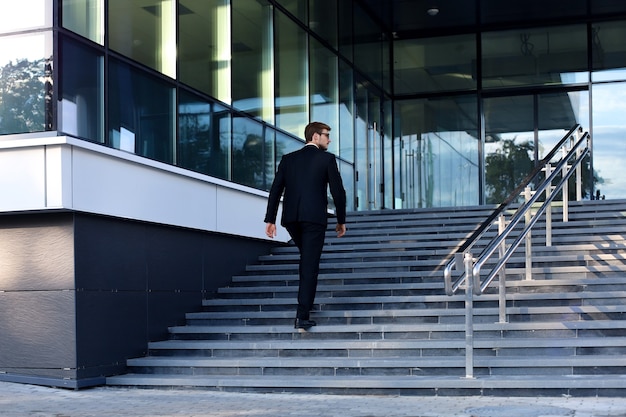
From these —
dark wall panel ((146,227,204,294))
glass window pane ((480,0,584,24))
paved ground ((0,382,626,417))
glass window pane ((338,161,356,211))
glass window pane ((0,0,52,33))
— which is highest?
glass window pane ((480,0,584,24))

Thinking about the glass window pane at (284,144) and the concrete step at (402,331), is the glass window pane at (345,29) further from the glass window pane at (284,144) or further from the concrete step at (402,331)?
the concrete step at (402,331)

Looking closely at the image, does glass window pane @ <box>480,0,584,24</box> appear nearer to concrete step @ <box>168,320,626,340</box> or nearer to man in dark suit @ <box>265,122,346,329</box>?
man in dark suit @ <box>265,122,346,329</box>

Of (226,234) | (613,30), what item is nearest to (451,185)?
(613,30)

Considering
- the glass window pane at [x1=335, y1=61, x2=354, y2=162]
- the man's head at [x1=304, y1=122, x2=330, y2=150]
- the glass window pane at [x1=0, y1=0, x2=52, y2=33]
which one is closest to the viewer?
the glass window pane at [x1=0, y1=0, x2=52, y2=33]

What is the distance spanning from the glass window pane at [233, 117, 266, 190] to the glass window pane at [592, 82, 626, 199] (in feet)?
28.2

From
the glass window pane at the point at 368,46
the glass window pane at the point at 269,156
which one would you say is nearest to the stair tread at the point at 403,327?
the glass window pane at the point at 269,156

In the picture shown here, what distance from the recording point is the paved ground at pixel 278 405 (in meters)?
5.70

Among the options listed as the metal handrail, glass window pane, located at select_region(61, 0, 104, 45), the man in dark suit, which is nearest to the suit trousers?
the man in dark suit

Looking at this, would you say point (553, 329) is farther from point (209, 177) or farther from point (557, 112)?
point (557, 112)

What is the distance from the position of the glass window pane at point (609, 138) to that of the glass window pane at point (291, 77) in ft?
23.3

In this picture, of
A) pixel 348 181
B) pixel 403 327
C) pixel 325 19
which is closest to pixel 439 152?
pixel 348 181

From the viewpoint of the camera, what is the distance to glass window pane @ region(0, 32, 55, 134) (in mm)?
7527

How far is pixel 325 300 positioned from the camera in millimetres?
8930

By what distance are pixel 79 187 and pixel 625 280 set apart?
5153mm
